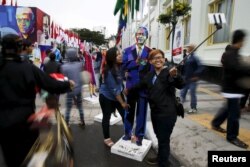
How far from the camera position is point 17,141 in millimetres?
2383

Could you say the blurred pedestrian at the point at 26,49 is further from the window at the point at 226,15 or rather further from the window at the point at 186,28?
the window at the point at 186,28

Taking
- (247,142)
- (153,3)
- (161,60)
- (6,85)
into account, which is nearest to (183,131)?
(247,142)

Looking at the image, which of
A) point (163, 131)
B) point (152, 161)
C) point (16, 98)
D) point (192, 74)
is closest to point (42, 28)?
point (192, 74)

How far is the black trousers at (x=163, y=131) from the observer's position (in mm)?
3070

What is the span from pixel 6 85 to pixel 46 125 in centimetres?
50

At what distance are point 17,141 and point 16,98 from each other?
0.40m

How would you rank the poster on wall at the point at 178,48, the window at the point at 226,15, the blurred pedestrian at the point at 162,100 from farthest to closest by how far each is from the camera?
the window at the point at 226,15 → the poster on wall at the point at 178,48 → the blurred pedestrian at the point at 162,100

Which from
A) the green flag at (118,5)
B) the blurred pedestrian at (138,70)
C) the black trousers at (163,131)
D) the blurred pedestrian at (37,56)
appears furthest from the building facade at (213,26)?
the black trousers at (163,131)

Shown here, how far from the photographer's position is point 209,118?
237 inches

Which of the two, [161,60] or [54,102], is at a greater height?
[161,60]

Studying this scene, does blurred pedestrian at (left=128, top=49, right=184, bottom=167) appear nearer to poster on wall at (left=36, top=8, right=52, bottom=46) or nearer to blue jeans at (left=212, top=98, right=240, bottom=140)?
blue jeans at (left=212, top=98, right=240, bottom=140)

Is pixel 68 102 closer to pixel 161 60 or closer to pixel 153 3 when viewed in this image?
pixel 161 60

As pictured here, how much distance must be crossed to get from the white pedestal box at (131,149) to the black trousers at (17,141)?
1923mm

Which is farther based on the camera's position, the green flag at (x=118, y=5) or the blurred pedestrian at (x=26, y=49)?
the green flag at (x=118, y=5)
